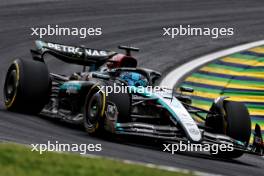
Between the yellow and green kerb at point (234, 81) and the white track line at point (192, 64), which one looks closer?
the yellow and green kerb at point (234, 81)

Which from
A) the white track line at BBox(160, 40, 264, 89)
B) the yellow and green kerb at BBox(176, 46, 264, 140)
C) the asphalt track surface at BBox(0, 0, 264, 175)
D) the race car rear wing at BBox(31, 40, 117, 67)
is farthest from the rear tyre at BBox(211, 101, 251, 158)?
the white track line at BBox(160, 40, 264, 89)

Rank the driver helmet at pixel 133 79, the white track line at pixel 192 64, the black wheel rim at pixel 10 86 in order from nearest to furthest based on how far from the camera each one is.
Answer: the driver helmet at pixel 133 79 → the black wheel rim at pixel 10 86 → the white track line at pixel 192 64

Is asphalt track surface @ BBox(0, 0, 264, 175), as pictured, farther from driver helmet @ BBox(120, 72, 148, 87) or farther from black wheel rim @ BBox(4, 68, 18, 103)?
driver helmet @ BBox(120, 72, 148, 87)

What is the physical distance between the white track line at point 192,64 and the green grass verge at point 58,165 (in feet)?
26.0

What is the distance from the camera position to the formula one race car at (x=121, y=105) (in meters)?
11.5

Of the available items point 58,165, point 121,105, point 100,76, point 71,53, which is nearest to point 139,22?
point 71,53

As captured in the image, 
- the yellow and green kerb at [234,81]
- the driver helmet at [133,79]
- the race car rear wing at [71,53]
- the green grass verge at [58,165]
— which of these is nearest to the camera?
the green grass verge at [58,165]

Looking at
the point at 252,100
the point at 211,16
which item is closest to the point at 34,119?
the point at 252,100

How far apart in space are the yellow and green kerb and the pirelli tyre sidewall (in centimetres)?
355

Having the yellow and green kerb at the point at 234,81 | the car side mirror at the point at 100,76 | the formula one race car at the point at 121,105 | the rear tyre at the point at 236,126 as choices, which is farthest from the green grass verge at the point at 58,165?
the yellow and green kerb at the point at 234,81

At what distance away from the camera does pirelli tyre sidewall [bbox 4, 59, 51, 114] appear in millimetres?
13039

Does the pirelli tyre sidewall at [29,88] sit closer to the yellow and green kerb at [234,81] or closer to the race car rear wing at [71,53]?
the race car rear wing at [71,53]

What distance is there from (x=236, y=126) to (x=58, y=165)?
14.8 feet

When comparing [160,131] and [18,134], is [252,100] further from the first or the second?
[18,134]
